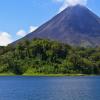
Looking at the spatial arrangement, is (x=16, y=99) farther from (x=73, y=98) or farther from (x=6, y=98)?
(x=73, y=98)

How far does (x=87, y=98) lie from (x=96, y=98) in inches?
73.9

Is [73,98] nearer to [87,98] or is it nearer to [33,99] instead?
[87,98]

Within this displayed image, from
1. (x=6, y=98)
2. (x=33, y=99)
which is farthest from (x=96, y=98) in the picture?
(x=6, y=98)

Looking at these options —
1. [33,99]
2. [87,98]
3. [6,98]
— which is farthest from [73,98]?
[6,98]

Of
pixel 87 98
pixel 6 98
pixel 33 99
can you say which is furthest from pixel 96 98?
pixel 6 98

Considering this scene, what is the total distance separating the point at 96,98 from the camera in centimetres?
7362

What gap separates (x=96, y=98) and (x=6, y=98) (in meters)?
17.7

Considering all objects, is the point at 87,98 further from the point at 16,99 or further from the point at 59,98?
the point at 16,99

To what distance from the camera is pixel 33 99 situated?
236ft

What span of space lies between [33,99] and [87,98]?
34.4 feet

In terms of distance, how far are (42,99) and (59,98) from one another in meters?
3.34

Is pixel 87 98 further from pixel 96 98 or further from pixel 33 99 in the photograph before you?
pixel 33 99

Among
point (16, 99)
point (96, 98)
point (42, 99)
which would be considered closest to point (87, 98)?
point (96, 98)

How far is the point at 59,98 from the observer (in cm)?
7262
